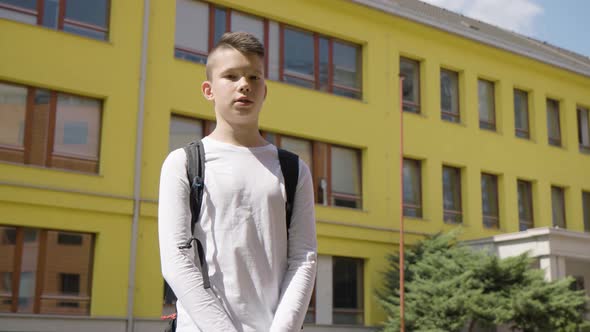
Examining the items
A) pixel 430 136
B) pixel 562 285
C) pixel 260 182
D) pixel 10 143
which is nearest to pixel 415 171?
pixel 430 136

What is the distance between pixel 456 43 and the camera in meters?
25.1

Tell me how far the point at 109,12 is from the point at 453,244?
11.1m

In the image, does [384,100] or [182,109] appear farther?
[384,100]

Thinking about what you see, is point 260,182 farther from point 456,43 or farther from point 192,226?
point 456,43

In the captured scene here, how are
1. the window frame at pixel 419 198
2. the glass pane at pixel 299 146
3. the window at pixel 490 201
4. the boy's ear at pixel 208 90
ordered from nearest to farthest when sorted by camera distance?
the boy's ear at pixel 208 90 → the glass pane at pixel 299 146 → the window frame at pixel 419 198 → the window at pixel 490 201

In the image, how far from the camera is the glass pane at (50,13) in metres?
17.5

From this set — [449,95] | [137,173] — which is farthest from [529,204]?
[137,173]

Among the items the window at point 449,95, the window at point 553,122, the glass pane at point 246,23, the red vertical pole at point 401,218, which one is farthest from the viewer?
the window at point 553,122

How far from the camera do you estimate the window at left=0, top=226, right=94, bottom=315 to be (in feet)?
53.1

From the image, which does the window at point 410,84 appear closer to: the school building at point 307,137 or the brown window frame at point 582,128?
the school building at point 307,137

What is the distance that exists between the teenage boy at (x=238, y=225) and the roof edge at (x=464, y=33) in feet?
65.6

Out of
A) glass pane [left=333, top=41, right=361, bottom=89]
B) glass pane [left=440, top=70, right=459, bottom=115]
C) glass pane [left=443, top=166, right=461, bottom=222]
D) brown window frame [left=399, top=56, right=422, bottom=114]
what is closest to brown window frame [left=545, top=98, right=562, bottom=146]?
glass pane [left=440, top=70, right=459, bottom=115]

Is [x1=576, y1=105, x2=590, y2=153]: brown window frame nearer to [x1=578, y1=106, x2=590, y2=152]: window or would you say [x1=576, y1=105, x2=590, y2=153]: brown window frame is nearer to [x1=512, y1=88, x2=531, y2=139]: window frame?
[x1=578, y1=106, x2=590, y2=152]: window

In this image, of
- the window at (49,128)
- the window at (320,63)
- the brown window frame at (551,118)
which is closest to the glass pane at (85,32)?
the window at (49,128)
